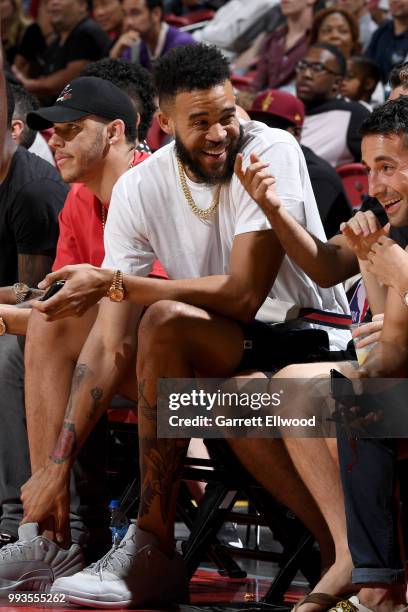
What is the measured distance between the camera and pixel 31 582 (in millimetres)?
3160

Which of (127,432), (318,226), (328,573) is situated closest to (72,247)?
(127,432)

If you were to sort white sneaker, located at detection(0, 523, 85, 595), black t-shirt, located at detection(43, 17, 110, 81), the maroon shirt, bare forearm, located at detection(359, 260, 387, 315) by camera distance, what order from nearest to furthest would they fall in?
bare forearm, located at detection(359, 260, 387, 315)
white sneaker, located at detection(0, 523, 85, 595)
the maroon shirt
black t-shirt, located at detection(43, 17, 110, 81)

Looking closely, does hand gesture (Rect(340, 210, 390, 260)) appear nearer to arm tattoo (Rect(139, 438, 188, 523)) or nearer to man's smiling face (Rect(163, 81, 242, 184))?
man's smiling face (Rect(163, 81, 242, 184))

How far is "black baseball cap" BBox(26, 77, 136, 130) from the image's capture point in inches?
151

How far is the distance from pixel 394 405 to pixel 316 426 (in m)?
0.27

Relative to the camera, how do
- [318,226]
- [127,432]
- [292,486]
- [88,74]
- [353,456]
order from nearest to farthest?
[353,456]
[292,486]
[318,226]
[127,432]
[88,74]

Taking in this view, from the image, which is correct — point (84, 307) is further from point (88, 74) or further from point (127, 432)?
point (88, 74)

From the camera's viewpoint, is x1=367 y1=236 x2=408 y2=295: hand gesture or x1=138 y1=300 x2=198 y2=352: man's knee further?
x1=138 y1=300 x2=198 y2=352: man's knee

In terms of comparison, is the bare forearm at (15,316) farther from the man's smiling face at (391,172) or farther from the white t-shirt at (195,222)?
the man's smiling face at (391,172)

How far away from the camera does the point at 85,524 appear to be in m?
3.38

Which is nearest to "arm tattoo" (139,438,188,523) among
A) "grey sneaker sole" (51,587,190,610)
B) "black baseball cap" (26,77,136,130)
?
"grey sneaker sole" (51,587,190,610)

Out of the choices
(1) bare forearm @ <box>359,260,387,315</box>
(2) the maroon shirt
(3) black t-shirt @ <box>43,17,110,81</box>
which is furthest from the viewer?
(3) black t-shirt @ <box>43,17,110,81</box>

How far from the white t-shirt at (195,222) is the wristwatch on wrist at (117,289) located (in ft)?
0.95

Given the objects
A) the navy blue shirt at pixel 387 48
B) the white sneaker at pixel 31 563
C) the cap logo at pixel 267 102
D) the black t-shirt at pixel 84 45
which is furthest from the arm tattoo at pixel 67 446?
the black t-shirt at pixel 84 45
